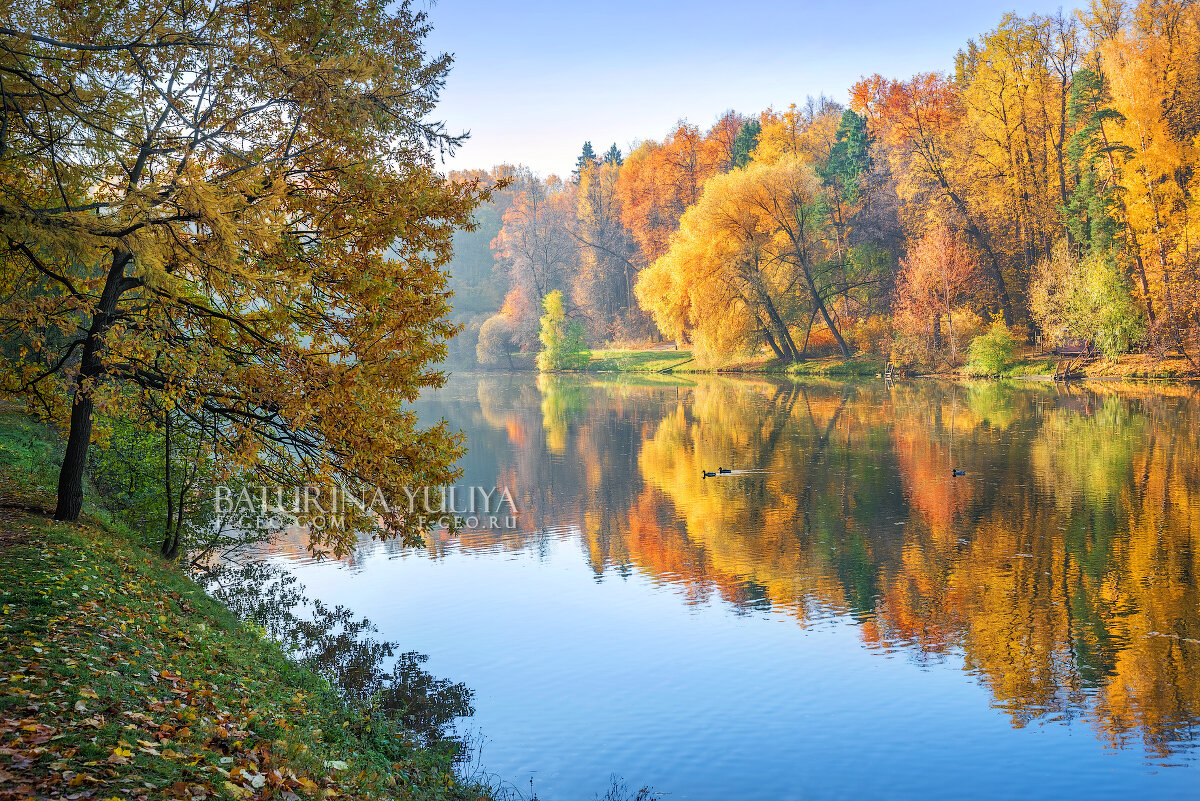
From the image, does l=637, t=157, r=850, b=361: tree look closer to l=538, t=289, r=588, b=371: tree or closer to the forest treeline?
the forest treeline

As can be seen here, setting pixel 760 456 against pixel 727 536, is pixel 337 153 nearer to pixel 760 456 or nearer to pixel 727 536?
pixel 727 536

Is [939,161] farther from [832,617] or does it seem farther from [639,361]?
[832,617]

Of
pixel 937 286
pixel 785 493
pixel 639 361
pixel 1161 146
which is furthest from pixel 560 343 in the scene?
pixel 785 493

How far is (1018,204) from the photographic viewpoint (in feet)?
169

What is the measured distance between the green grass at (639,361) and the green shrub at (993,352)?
22.6 m

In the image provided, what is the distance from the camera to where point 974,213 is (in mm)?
52969

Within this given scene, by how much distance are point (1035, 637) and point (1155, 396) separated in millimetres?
30868

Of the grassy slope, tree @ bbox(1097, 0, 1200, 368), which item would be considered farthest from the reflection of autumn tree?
tree @ bbox(1097, 0, 1200, 368)

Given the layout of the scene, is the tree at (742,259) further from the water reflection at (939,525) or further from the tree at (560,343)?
the tree at (560,343)

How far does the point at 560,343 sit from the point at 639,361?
6.67 meters

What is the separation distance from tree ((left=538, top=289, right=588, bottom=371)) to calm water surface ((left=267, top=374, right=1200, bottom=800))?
44.3 m

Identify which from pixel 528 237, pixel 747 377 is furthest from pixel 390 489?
pixel 528 237

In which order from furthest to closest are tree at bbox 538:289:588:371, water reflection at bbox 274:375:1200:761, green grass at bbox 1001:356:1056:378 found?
1. tree at bbox 538:289:588:371
2. green grass at bbox 1001:356:1056:378
3. water reflection at bbox 274:375:1200:761

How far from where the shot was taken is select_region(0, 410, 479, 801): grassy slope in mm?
5418
